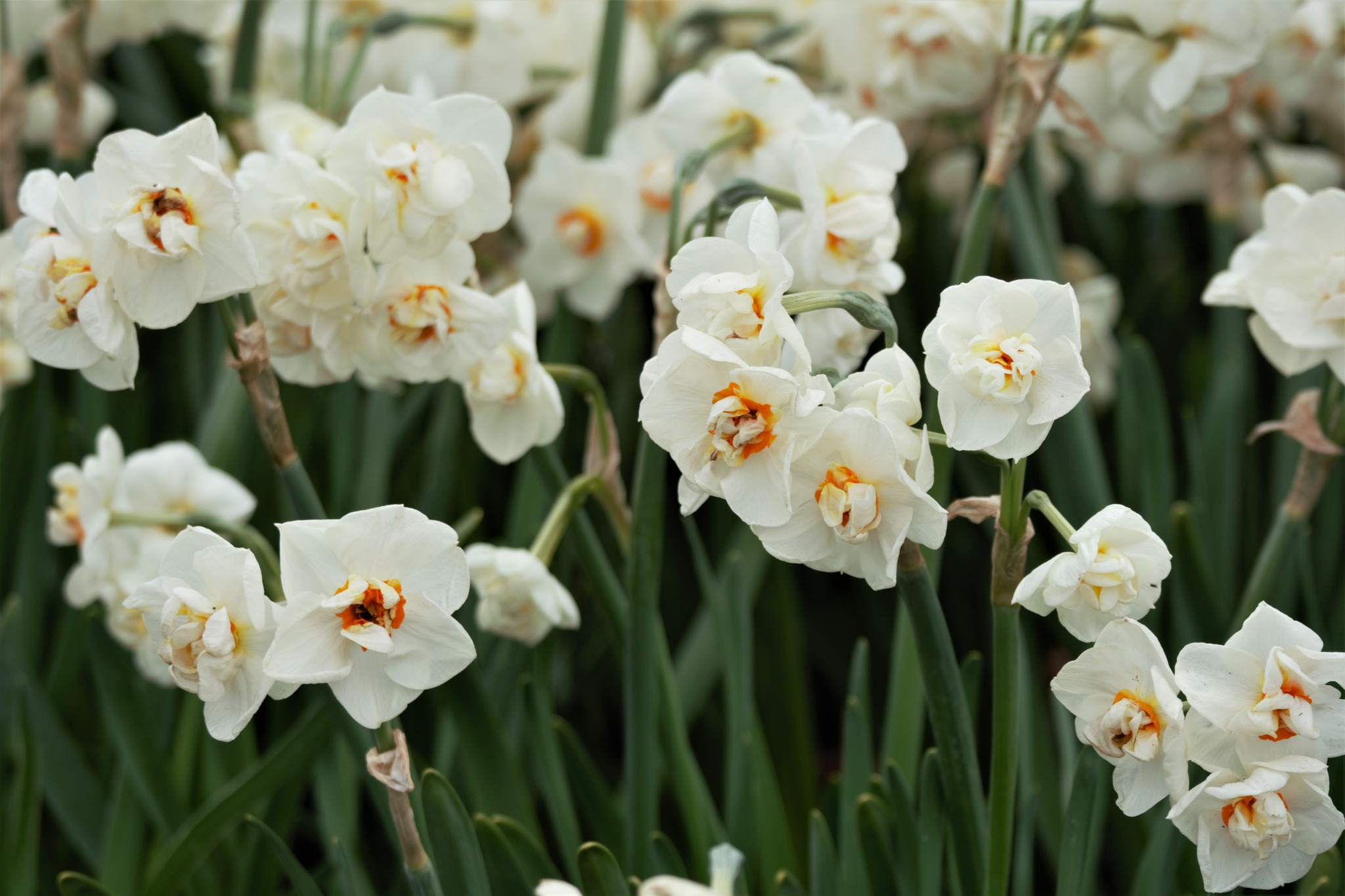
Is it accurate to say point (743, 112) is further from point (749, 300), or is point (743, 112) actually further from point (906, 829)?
point (906, 829)

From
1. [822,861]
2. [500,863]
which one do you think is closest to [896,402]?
[822,861]

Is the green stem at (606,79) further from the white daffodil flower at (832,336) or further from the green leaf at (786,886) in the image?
the green leaf at (786,886)

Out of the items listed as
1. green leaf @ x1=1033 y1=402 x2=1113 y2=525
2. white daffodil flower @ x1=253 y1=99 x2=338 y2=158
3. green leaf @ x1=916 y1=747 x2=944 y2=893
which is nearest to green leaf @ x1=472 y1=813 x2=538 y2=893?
green leaf @ x1=916 y1=747 x2=944 y2=893

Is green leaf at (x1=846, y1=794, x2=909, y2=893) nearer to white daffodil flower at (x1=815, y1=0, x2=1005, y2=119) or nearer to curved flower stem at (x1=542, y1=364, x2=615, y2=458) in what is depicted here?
curved flower stem at (x1=542, y1=364, x2=615, y2=458)

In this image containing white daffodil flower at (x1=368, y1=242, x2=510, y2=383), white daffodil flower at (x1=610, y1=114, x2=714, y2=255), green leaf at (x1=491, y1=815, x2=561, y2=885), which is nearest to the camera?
white daffodil flower at (x1=368, y1=242, x2=510, y2=383)

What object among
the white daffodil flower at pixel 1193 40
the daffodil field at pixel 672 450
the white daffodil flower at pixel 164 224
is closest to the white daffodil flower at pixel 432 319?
the daffodil field at pixel 672 450

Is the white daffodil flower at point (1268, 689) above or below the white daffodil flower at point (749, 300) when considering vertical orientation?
below
